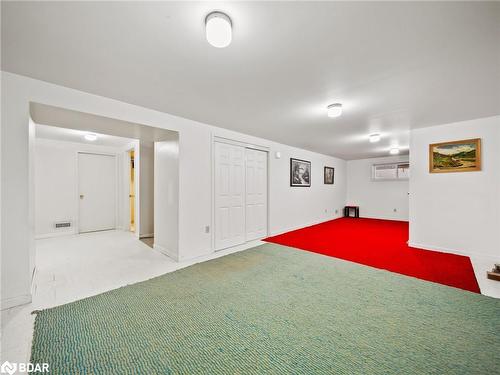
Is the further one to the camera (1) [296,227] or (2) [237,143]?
(1) [296,227]

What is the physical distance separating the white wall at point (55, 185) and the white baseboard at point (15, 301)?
369cm

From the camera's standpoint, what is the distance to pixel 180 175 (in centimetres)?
345

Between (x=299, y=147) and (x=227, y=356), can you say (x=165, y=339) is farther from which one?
(x=299, y=147)

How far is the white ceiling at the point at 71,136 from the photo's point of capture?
13.9 feet

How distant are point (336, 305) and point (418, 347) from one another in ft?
2.26

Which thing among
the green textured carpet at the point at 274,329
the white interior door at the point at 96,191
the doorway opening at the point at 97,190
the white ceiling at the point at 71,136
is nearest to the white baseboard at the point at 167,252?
the doorway opening at the point at 97,190

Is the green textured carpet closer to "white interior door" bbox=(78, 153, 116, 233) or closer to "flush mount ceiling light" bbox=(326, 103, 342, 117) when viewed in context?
"flush mount ceiling light" bbox=(326, 103, 342, 117)

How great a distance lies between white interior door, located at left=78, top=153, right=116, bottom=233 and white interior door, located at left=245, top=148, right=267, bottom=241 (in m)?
4.24

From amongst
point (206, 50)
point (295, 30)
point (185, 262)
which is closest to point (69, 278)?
point (185, 262)

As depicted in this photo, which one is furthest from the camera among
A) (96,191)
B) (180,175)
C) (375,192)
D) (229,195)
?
(375,192)

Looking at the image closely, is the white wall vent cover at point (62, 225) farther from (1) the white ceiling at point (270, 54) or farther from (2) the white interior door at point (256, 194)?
(2) the white interior door at point (256, 194)

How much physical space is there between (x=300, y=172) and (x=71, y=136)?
233 inches

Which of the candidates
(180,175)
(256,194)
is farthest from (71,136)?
(256,194)

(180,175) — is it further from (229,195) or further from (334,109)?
(334,109)
